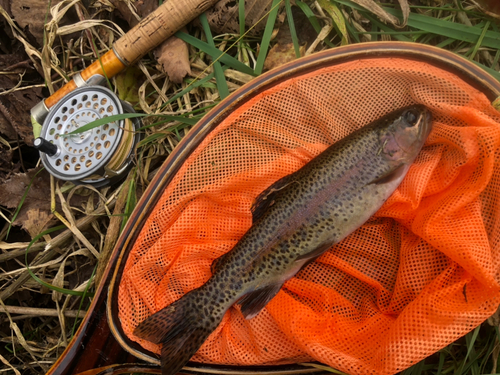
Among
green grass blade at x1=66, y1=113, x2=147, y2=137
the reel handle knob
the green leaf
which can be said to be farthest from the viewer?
Answer: the green leaf

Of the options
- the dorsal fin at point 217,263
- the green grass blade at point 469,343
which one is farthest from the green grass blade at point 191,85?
the green grass blade at point 469,343

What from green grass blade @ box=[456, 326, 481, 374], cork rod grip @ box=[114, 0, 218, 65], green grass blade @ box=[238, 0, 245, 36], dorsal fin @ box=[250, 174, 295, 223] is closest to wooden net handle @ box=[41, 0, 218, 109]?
cork rod grip @ box=[114, 0, 218, 65]

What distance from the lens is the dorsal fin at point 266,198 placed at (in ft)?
5.87

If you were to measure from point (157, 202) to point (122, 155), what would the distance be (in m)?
0.45

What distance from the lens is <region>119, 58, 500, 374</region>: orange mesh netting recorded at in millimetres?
1664

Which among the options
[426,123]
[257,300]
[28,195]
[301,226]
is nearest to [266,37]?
[426,123]

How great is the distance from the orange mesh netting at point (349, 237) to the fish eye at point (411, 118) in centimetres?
13

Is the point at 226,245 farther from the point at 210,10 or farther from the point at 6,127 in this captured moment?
the point at 6,127

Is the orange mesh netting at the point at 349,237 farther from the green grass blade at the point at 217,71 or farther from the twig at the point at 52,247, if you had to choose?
the twig at the point at 52,247

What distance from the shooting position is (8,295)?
2291 mm

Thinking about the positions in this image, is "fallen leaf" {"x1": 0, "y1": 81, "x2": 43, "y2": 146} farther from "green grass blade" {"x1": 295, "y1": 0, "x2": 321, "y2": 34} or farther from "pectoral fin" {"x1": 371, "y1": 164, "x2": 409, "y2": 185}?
"pectoral fin" {"x1": 371, "y1": 164, "x2": 409, "y2": 185}

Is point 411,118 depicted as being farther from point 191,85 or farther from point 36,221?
point 36,221

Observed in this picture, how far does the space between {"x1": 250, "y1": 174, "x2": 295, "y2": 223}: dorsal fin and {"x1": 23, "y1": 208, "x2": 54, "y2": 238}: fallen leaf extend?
136 centimetres

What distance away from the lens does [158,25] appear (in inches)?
83.8
